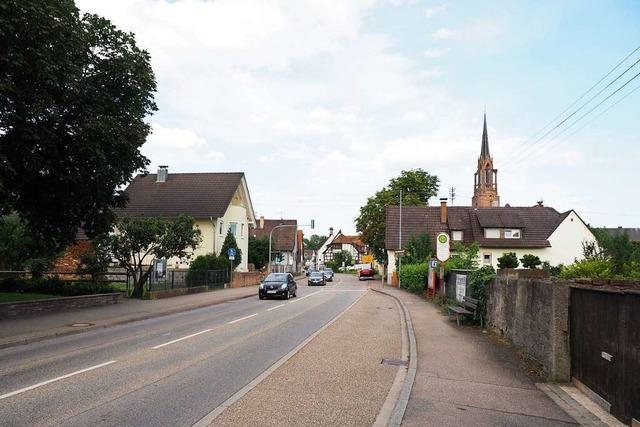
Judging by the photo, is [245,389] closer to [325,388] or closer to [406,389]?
[325,388]

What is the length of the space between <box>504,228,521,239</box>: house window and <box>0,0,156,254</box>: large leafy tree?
142ft

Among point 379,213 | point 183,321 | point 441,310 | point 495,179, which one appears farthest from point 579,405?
point 495,179

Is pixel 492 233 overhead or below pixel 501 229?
below

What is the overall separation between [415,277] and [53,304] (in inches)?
880

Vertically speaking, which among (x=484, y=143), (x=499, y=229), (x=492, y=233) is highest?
(x=484, y=143)

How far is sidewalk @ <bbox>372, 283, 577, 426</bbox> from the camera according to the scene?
20.7 feet

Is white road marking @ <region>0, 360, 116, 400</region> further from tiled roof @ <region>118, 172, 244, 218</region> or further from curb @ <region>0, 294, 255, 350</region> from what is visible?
tiled roof @ <region>118, 172, 244, 218</region>

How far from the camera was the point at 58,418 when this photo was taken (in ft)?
19.4

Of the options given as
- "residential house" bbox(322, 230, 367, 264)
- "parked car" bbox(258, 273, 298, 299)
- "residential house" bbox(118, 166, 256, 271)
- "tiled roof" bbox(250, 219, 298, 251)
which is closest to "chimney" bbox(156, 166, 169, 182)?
"residential house" bbox(118, 166, 256, 271)

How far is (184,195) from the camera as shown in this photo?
157ft

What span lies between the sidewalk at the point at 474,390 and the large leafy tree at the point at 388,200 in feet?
174

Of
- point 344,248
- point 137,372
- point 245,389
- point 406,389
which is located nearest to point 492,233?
point 406,389

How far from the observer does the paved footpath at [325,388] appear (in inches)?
237

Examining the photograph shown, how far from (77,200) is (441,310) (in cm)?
1466
